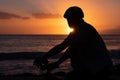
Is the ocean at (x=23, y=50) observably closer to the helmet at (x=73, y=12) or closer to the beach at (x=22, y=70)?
the beach at (x=22, y=70)

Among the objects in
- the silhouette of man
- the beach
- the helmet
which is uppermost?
the helmet

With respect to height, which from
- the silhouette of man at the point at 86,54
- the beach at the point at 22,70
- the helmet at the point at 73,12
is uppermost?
the helmet at the point at 73,12

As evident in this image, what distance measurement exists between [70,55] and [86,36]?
1.28 feet

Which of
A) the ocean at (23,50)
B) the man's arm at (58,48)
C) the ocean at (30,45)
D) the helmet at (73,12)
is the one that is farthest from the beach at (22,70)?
the ocean at (30,45)

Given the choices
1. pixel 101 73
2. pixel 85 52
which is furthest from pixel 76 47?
pixel 101 73

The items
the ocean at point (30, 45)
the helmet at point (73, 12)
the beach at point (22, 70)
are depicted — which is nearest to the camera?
the helmet at point (73, 12)

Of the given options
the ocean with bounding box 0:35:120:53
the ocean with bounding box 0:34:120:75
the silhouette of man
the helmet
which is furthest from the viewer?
the ocean with bounding box 0:35:120:53

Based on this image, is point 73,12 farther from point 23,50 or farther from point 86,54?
point 23,50

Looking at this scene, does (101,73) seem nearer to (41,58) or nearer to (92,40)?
(92,40)

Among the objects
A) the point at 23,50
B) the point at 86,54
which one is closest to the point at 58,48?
the point at 86,54

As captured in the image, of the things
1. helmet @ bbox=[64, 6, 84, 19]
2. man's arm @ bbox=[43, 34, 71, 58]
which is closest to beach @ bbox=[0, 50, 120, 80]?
man's arm @ bbox=[43, 34, 71, 58]

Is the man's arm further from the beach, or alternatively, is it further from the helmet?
the beach

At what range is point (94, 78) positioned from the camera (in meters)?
5.60

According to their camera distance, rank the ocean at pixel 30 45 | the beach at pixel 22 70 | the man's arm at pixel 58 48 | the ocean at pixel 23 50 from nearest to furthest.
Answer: the man's arm at pixel 58 48 < the beach at pixel 22 70 < the ocean at pixel 23 50 < the ocean at pixel 30 45
